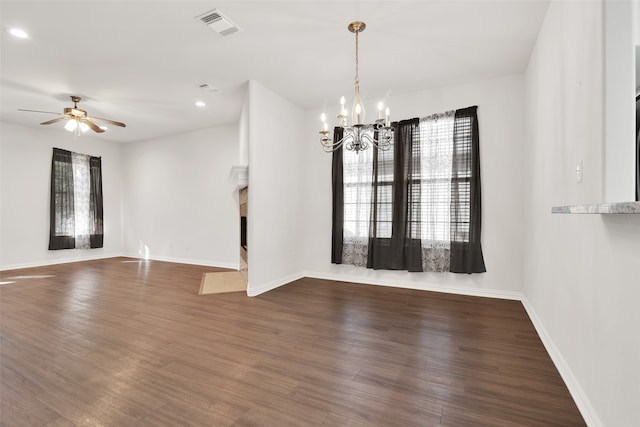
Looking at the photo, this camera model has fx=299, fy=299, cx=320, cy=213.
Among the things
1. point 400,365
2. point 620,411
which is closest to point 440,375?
point 400,365

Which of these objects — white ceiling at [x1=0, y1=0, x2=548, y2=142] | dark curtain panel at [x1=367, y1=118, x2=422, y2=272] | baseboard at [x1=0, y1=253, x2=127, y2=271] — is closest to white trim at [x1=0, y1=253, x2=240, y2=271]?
baseboard at [x1=0, y1=253, x2=127, y2=271]

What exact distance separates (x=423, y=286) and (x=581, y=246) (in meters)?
2.64

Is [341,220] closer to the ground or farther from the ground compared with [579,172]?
closer to the ground

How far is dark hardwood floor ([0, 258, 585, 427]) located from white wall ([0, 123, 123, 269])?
9.45ft

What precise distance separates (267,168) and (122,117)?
3.42 meters

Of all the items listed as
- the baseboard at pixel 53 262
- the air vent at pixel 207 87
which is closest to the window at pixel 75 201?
the baseboard at pixel 53 262

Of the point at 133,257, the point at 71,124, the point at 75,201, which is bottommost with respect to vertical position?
the point at 133,257

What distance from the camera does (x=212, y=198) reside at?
20.7 feet

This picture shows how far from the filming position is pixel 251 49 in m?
3.27

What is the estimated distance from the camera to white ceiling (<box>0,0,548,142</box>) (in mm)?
2621

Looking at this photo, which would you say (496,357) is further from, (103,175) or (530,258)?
(103,175)

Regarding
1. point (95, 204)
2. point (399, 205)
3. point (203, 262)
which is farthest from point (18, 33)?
point (95, 204)

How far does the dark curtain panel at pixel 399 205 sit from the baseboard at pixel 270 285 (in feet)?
4.07

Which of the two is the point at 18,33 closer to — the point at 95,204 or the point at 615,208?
the point at 615,208
